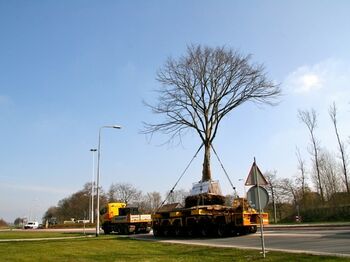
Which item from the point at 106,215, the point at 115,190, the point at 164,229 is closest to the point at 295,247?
the point at 164,229

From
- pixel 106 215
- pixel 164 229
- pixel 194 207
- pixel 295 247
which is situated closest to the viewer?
pixel 295 247

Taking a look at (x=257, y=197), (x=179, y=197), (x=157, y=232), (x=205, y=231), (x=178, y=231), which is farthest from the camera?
(x=179, y=197)

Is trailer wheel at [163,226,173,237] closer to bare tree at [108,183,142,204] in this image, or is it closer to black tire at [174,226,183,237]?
black tire at [174,226,183,237]

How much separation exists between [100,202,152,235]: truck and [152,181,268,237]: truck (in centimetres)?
874

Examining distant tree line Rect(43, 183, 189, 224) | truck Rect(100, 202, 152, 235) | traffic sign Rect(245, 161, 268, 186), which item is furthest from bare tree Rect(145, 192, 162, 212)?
traffic sign Rect(245, 161, 268, 186)

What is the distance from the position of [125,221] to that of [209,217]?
14294mm

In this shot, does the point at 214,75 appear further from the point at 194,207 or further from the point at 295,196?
the point at 295,196

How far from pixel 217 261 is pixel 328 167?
50845 mm

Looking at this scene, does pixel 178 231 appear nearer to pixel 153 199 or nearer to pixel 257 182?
pixel 257 182

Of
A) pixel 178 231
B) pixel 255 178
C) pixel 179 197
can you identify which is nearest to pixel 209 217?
pixel 178 231

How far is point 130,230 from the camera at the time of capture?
34.8m

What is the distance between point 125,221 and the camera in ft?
116

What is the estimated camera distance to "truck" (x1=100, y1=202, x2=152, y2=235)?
35000 millimetres

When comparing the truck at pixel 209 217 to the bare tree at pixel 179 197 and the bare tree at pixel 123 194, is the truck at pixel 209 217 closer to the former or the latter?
the bare tree at pixel 179 197
